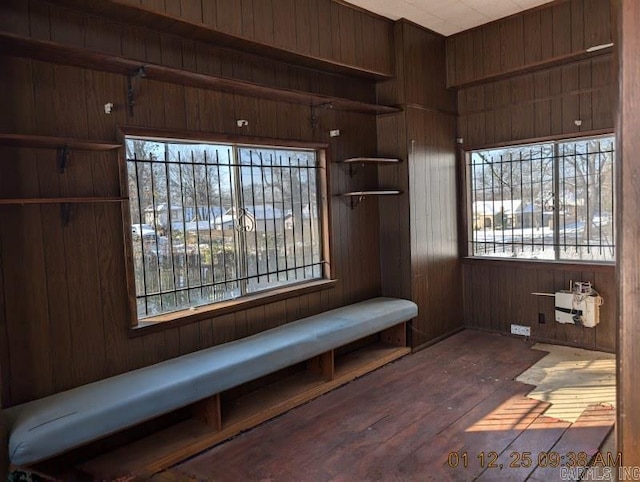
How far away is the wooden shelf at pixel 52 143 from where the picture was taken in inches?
87.0

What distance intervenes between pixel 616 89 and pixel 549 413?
8.52 ft

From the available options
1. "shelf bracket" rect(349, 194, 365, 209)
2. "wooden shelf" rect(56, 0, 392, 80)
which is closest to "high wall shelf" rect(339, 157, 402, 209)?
"shelf bracket" rect(349, 194, 365, 209)

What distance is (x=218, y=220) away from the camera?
3.31m

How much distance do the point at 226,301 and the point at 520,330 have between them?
3.00 metres

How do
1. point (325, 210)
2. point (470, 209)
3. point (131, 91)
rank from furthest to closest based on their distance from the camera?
point (470, 209) < point (325, 210) < point (131, 91)

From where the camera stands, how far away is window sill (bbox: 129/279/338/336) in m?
2.87

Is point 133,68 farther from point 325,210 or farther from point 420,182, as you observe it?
point 420,182

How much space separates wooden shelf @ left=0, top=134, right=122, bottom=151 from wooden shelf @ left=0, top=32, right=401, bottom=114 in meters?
0.41

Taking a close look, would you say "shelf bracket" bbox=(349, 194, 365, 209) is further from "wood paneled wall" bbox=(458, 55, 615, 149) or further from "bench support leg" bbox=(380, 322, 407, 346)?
"wood paneled wall" bbox=(458, 55, 615, 149)

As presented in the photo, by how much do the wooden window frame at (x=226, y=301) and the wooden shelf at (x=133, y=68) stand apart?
1.01 ft

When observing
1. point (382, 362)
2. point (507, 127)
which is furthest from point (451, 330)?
point (507, 127)

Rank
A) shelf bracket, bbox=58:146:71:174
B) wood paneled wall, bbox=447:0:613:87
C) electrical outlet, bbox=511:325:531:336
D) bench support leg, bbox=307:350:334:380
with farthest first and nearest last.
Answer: electrical outlet, bbox=511:325:531:336 < wood paneled wall, bbox=447:0:613:87 < bench support leg, bbox=307:350:334:380 < shelf bracket, bbox=58:146:71:174

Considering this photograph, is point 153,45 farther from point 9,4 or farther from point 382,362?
point 382,362

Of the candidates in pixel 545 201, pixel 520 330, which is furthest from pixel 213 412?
pixel 545 201
